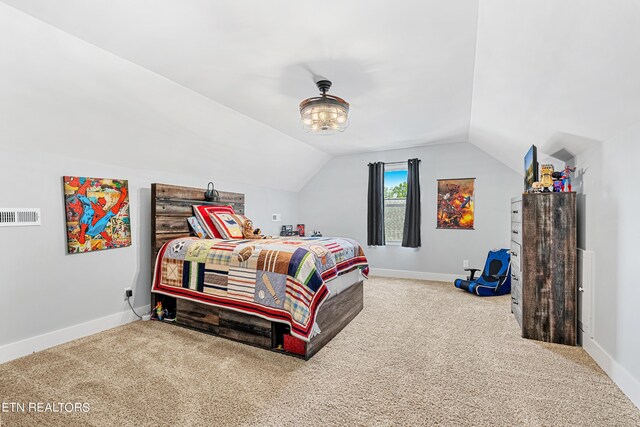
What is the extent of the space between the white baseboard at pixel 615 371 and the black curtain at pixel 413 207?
2953mm

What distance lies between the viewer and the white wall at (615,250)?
1961 millimetres

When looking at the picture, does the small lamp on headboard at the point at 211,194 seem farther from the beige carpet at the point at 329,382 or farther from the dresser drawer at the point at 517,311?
the dresser drawer at the point at 517,311

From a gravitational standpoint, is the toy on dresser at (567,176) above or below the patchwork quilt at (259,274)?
above

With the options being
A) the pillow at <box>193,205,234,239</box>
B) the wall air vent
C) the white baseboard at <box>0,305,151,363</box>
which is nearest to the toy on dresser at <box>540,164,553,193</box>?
the pillow at <box>193,205,234,239</box>

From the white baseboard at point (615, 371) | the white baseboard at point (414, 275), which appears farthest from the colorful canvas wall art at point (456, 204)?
the white baseboard at point (615, 371)

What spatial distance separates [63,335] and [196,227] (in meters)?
1.57

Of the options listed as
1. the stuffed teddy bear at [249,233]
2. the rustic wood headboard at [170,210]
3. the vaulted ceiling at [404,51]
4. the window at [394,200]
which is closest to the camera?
the vaulted ceiling at [404,51]

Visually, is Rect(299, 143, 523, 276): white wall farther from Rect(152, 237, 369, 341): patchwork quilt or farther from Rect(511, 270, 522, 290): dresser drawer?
Rect(152, 237, 369, 341): patchwork quilt

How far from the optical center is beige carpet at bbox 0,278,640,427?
177 cm

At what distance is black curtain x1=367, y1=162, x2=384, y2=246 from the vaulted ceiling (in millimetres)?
2424

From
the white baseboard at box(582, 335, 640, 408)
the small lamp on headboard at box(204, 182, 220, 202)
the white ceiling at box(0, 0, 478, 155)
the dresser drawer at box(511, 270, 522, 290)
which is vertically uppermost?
the white ceiling at box(0, 0, 478, 155)

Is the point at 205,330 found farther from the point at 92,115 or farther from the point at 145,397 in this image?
the point at 92,115

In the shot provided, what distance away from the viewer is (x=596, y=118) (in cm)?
213

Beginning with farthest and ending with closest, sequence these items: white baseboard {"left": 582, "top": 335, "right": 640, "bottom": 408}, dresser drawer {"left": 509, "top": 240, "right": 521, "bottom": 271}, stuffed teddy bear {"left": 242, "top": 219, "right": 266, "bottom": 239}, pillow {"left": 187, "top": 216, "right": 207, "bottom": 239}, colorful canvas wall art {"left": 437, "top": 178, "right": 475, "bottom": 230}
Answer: colorful canvas wall art {"left": 437, "top": 178, "right": 475, "bottom": 230}, stuffed teddy bear {"left": 242, "top": 219, "right": 266, "bottom": 239}, pillow {"left": 187, "top": 216, "right": 207, "bottom": 239}, dresser drawer {"left": 509, "top": 240, "right": 521, "bottom": 271}, white baseboard {"left": 582, "top": 335, "right": 640, "bottom": 408}
